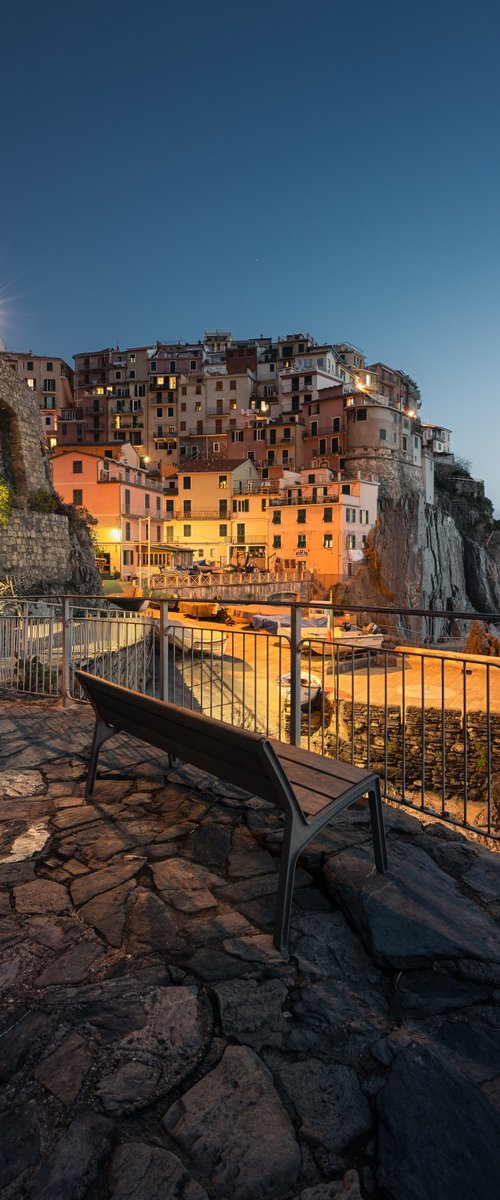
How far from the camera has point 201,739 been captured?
3.05 metres

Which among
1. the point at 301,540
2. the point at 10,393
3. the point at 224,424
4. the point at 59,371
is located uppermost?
the point at 59,371

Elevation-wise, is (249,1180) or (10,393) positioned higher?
(10,393)

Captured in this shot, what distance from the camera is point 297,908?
3.01 meters

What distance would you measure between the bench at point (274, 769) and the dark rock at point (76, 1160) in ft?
3.41

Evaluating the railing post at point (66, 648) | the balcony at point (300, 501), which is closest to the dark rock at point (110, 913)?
the railing post at point (66, 648)

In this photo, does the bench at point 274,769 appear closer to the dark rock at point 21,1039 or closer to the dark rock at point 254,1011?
the dark rock at point 254,1011

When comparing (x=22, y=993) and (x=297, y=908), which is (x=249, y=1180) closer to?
(x=22, y=993)

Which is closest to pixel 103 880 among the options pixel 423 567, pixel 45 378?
pixel 423 567

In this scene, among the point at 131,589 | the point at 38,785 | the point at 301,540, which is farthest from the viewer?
the point at 301,540

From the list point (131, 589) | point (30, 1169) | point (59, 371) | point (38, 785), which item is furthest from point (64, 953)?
point (59, 371)

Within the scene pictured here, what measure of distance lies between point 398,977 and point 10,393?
29.3 m

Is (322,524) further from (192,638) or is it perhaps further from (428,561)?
(192,638)

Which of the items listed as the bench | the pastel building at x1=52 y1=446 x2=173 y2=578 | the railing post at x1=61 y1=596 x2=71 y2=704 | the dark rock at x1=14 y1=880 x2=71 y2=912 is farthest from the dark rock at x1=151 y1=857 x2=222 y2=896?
the pastel building at x1=52 y1=446 x2=173 y2=578

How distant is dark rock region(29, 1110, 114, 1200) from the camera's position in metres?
1.60
